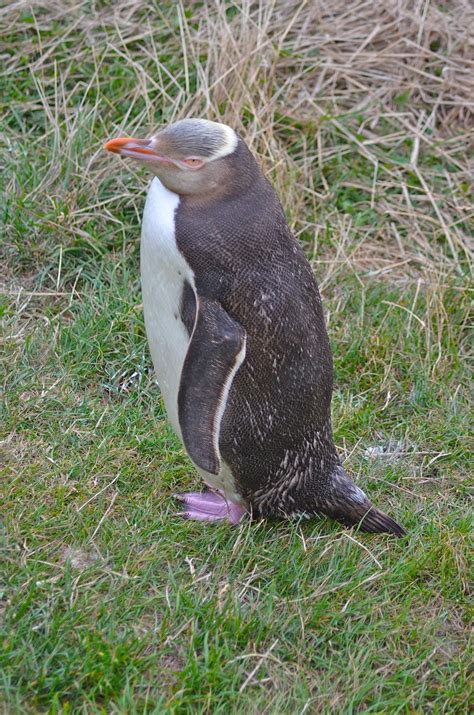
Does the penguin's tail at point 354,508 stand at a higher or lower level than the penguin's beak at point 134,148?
lower

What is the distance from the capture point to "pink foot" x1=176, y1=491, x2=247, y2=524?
10.3 feet

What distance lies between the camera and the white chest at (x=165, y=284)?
110 inches

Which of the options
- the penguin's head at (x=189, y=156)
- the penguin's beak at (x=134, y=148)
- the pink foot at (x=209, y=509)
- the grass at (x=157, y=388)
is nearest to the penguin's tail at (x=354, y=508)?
the grass at (x=157, y=388)

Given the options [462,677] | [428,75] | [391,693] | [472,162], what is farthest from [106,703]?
[428,75]

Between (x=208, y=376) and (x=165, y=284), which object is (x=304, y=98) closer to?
(x=165, y=284)

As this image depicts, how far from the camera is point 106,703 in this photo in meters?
2.40

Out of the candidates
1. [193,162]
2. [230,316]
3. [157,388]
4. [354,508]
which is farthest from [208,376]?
[157,388]

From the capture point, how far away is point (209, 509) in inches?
124

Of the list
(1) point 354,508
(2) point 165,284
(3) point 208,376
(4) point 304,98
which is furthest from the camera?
(4) point 304,98

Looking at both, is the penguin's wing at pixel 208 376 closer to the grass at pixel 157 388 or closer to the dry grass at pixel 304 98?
the grass at pixel 157 388

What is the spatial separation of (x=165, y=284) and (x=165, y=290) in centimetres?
2

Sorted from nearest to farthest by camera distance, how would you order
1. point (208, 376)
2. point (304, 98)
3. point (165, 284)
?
1. point (208, 376)
2. point (165, 284)
3. point (304, 98)

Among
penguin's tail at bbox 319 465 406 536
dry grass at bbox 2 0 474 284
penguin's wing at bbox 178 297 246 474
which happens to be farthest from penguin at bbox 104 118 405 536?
dry grass at bbox 2 0 474 284

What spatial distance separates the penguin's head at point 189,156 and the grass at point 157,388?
99 centimetres
